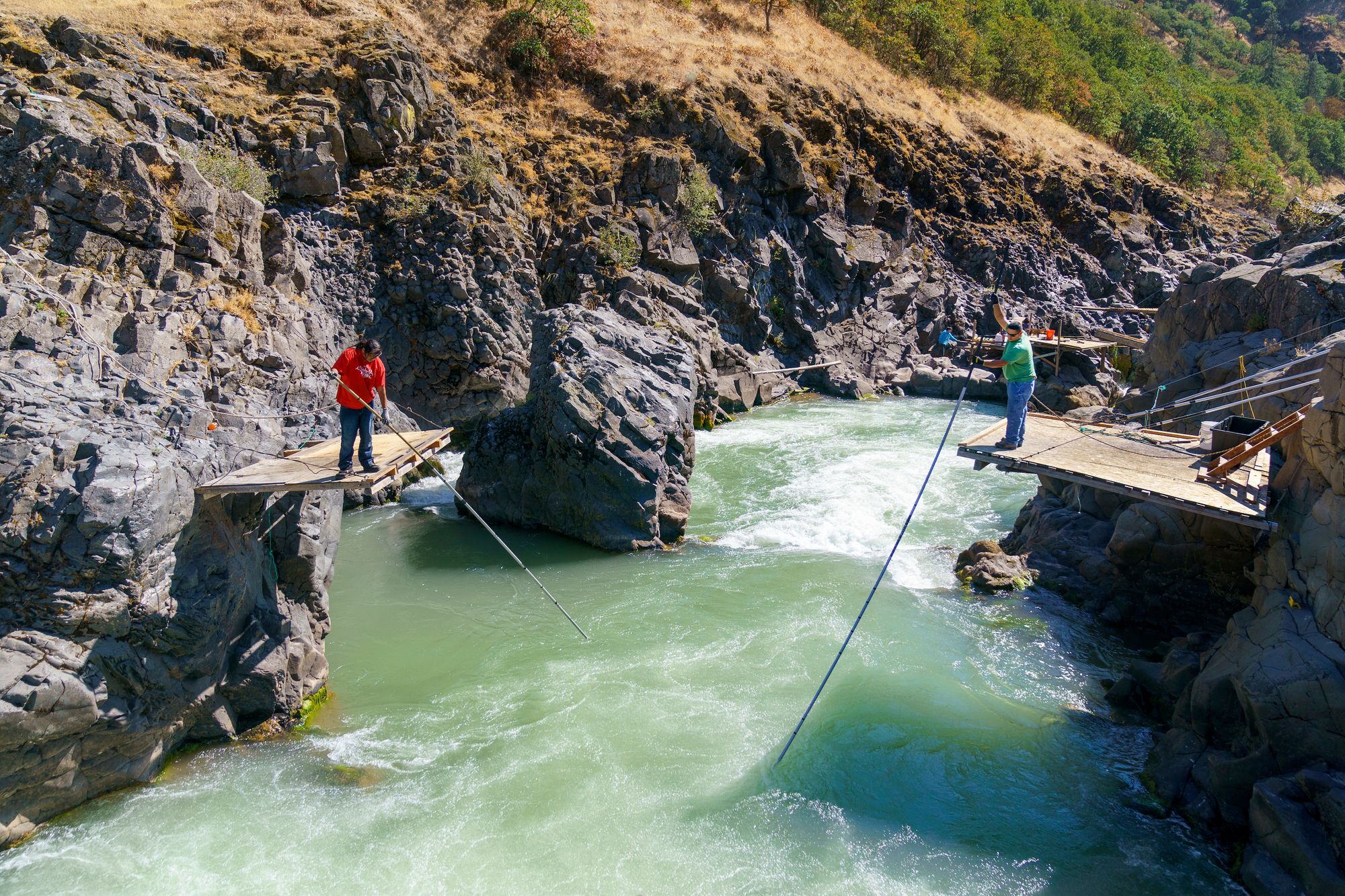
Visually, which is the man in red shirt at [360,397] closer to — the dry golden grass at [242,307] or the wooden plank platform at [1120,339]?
the dry golden grass at [242,307]

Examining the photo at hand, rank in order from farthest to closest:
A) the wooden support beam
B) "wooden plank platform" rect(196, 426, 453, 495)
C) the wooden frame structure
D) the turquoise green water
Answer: the wooden frame structure
the wooden support beam
"wooden plank platform" rect(196, 426, 453, 495)
the turquoise green water

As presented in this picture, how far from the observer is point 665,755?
839 cm

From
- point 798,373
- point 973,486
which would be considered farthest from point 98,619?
point 798,373

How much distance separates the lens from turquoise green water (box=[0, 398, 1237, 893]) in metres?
6.91

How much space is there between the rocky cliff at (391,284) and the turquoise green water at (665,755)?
956 millimetres

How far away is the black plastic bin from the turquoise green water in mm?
3103

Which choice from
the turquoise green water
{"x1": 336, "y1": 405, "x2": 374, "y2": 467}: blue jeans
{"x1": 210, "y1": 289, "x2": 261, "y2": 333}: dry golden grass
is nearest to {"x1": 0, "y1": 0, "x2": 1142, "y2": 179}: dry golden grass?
{"x1": 210, "y1": 289, "x2": 261, "y2": 333}: dry golden grass

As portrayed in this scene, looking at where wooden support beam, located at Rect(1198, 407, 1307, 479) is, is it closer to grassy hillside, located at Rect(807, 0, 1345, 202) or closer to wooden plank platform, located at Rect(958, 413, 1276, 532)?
wooden plank platform, located at Rect(958, 413, 1276, 532)

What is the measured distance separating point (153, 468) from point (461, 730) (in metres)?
4.16

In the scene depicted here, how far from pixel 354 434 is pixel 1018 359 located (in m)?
7.81

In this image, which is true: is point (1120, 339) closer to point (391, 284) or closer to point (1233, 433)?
point (1233, 433)

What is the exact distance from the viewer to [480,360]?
20.3 meters

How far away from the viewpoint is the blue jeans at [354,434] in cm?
855

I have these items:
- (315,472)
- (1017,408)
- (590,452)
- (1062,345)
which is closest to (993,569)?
(1017,408)
